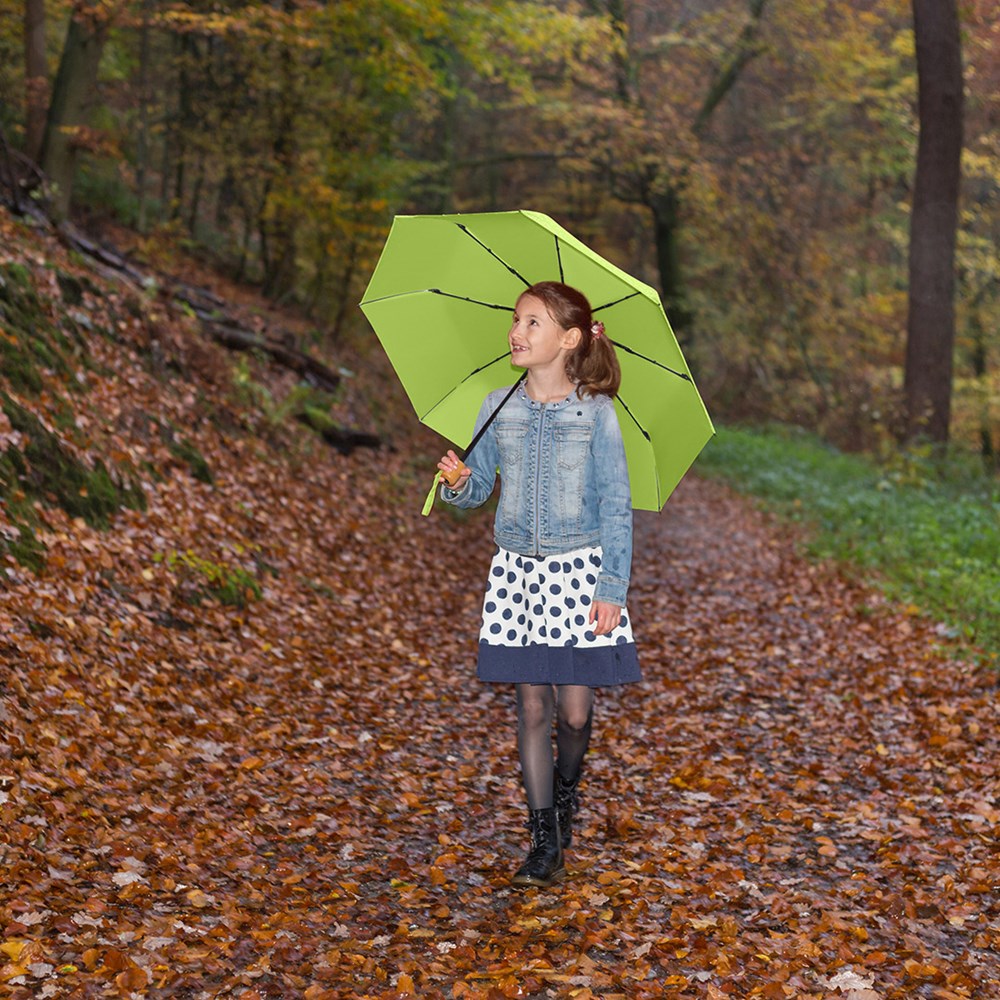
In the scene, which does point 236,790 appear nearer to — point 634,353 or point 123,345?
point 634,353

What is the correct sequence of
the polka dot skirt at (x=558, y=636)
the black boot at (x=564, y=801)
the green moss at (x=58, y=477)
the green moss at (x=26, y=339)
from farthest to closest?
the green moss at (x=26, y=339) < the green moss at (x=58, y=477) < the black boot at (x=564, y=801) < the polka dot skirt at (x=558, y=636)

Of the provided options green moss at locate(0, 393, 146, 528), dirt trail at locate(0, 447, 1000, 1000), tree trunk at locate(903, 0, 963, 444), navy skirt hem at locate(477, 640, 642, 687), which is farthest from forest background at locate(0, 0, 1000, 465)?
navy skirt hem at locate(477, 640, 642, 687)

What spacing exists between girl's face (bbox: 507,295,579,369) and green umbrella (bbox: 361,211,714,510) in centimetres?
21

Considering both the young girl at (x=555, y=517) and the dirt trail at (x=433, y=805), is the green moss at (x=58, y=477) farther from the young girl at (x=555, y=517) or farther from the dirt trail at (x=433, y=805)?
the young girl at (x=555, y=517)

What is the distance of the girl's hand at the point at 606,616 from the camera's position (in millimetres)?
4109

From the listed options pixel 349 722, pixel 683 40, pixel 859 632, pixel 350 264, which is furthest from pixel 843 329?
pixel 349 722

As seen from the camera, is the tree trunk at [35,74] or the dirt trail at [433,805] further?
the tree trunk at [35,74]

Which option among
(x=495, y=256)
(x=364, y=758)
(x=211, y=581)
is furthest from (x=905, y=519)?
(x=495, y=256)

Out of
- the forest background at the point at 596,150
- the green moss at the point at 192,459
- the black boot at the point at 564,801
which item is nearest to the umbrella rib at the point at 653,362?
the black boot at the point at 564,801

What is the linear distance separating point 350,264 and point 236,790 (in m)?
14.0

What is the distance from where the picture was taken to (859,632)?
29.1 feet

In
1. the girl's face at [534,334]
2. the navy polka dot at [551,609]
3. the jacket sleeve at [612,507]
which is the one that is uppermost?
the girl's face at [534,334]

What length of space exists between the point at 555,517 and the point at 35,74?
11579mm

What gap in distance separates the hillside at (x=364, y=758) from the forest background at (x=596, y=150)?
6037 millimetres
